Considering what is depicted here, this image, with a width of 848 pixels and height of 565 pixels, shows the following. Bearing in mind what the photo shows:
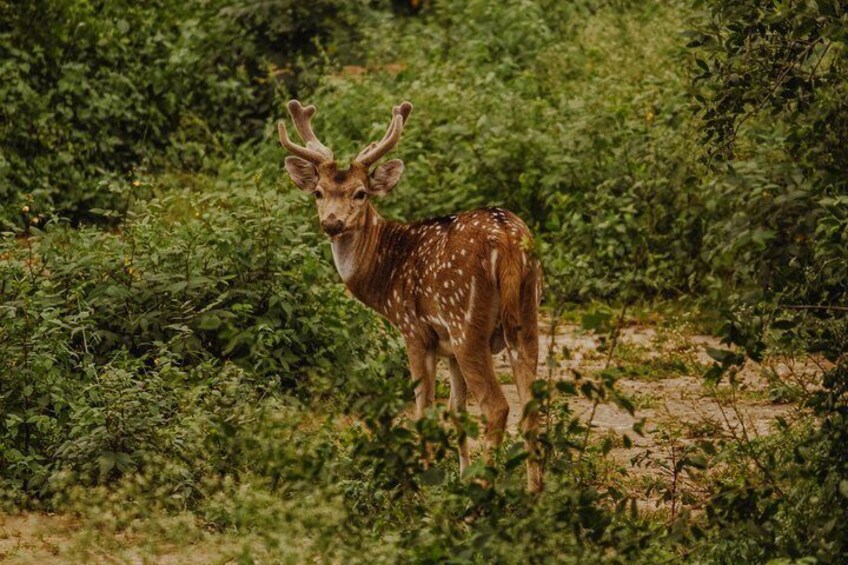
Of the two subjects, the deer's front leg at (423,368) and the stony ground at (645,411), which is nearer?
the stony ground at (645,411)

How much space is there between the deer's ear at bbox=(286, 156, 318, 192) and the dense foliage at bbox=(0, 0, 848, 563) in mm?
847

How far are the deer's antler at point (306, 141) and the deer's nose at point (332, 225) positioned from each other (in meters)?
0.49

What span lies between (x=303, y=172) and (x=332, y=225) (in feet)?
2.09

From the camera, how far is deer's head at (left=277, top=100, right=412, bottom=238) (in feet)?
31.0

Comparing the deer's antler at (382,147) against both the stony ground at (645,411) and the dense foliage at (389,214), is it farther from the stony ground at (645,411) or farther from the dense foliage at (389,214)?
the stony ground at (645,411)

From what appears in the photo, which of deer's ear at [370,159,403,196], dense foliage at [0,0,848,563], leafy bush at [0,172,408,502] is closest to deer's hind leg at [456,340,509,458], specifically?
dense foliage at [0,0,848,563]

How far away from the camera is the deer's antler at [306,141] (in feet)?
32.2

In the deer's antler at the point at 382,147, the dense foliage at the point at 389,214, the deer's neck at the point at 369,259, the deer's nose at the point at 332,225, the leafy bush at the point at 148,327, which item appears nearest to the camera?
the dense foliage at the point at 389,214

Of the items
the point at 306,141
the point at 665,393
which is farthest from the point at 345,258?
the point at 665,393

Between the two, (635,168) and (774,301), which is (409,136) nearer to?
(635,168)

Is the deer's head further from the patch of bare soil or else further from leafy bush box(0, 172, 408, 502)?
the patch of bare soil

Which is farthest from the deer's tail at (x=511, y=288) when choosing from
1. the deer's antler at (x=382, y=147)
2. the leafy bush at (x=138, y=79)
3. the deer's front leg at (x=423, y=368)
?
the leafy bush at (x=138, y=79)

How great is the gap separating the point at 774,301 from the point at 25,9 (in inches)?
433

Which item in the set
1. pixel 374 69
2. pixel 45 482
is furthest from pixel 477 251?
pixel 374 69
